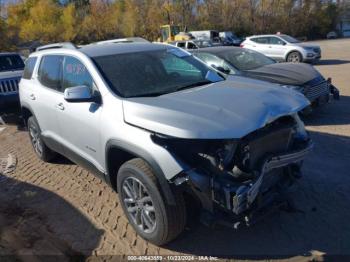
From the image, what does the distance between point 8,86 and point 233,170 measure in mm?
7617

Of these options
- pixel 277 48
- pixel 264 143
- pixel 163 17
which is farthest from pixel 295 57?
pixel 163 17

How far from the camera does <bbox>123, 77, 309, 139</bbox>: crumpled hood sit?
3004 millimetres

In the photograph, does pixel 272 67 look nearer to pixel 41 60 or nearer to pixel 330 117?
pixel 330 117

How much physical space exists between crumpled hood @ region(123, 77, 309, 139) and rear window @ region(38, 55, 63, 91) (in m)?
1.69

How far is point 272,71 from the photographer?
785 cm

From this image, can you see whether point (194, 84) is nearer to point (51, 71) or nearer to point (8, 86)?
point (51, 71)

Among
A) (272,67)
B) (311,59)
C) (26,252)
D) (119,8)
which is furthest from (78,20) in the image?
(26,252)

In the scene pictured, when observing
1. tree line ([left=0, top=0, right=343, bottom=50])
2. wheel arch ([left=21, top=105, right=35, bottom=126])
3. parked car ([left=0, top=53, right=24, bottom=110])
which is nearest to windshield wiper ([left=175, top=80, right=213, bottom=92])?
wheel arch ([left=21, top=105, right=35, bottom=126])

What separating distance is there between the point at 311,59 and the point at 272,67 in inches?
445

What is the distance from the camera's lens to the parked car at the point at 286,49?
18.2 meters

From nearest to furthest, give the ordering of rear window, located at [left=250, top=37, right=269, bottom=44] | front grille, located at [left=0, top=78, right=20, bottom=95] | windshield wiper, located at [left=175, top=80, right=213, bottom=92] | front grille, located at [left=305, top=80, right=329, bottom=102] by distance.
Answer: windshield wiper, located at [left=175, top=80, right=213, bottom=92] < front grille, located at [left=305, top=80, right=329, bottom=102] < front grille, located at [left=0, top=78, right=20, bottom=95] < rear window, located at [left=250, top=37, right=269, bottom=44]

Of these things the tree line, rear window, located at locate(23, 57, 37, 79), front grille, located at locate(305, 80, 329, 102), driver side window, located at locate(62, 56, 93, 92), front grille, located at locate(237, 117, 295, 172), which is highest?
→ driver side window, located at locate(62, 56, 93, 92)

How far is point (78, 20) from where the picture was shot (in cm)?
5822

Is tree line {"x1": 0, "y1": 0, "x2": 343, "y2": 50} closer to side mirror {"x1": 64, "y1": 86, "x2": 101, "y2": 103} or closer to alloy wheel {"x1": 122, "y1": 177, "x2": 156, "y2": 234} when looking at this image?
side mirror {"x1": 64, "y1": 86, "x2": 101, "y2": 103}
